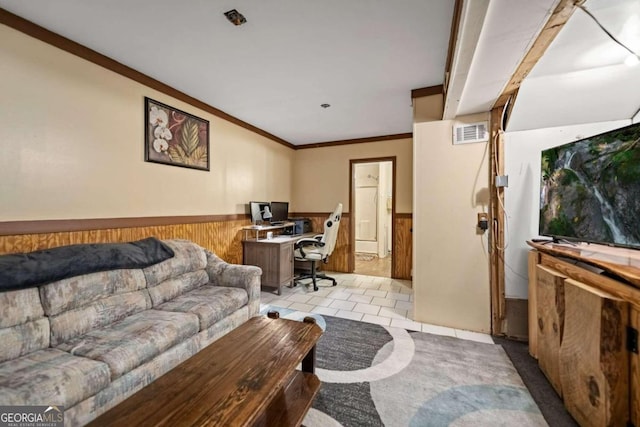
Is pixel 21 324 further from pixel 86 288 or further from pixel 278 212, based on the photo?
pixel 278 212

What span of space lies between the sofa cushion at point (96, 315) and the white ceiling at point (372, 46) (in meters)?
2.03

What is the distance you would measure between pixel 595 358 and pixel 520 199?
4.69 feet

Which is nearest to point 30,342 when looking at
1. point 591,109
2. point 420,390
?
point 420,390

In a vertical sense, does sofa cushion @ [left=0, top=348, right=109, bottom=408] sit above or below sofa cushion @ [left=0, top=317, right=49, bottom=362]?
below

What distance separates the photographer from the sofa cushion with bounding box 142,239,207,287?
2.16 meters


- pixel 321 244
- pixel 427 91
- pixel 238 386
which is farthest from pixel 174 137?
pixel 427 91

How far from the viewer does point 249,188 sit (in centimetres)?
404

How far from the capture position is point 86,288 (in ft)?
5.63

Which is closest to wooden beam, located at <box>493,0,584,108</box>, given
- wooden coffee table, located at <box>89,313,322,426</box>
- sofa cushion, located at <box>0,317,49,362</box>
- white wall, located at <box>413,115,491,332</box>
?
white wall, located at <box>413,115,491,332</box>

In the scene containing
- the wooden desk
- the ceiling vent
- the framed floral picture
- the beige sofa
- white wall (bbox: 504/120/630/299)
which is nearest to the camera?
the beige sofa

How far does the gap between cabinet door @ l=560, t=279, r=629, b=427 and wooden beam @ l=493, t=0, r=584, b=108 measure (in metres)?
1.40

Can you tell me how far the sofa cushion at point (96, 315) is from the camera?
Answer: 1535 mm

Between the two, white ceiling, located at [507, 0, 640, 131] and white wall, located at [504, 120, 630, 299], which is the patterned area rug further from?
white ceiling, located at [507, 0, 640, 131]

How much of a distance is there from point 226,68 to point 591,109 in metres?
3.14
